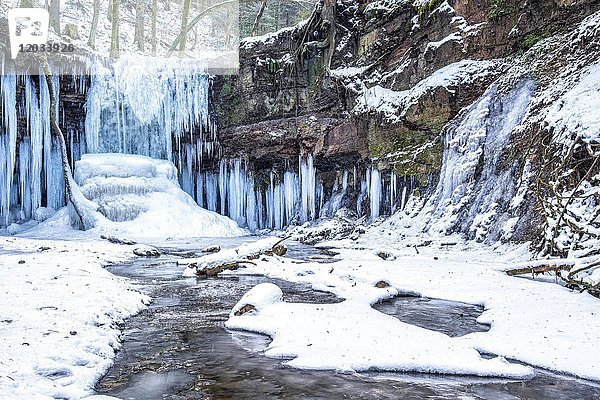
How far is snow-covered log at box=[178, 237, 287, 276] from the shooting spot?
334 inches

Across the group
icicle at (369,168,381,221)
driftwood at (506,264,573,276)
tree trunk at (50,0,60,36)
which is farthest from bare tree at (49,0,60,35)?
driftwood at (506,264,573,276)

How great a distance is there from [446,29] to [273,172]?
10.4 m

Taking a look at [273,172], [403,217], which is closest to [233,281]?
[403,217]

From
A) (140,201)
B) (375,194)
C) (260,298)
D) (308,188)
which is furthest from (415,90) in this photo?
(260,298)

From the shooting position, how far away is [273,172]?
2259 centimetres

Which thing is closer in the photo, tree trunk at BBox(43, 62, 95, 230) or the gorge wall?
the gorge wall

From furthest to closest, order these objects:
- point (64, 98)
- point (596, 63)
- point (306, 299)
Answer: point (64, 98) → point (596, 63) → point (306, 299)

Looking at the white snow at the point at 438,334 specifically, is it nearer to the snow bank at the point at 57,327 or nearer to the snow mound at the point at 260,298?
the snow mound at the point at 260,298

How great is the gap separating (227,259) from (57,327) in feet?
16.4

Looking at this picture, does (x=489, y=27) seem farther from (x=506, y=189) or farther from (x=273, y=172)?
(x=273, y=172)

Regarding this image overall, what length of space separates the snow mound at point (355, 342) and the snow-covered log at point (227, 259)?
336cm

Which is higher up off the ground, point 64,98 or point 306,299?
point 64,98

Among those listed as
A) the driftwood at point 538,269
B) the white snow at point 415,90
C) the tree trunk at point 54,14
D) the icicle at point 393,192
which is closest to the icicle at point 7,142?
the tree trunk at point 54,14

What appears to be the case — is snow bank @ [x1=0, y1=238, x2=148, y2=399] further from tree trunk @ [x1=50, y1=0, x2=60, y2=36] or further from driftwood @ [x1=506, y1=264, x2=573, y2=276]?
tree trunk @ [x1=50, y1=0, x2=60, y2=36]
